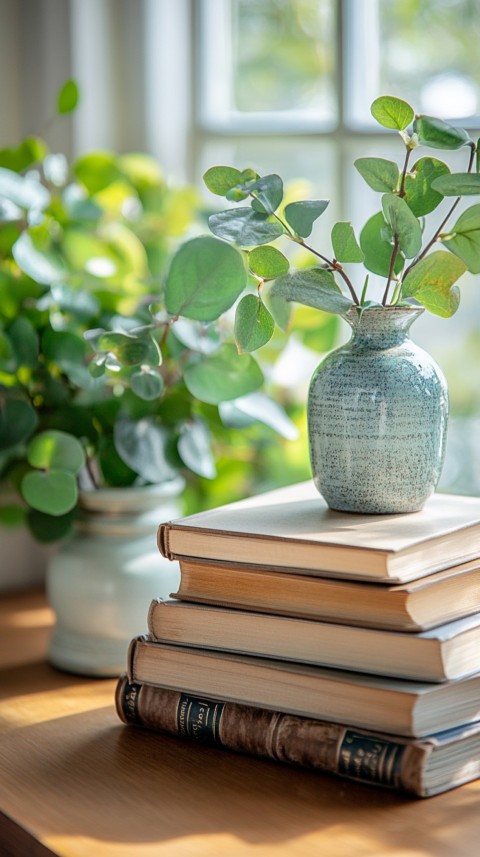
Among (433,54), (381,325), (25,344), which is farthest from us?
(433,54)

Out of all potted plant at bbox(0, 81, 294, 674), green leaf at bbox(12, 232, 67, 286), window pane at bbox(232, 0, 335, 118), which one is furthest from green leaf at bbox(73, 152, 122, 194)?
window pane at bbox(232, 0, 335, 118)

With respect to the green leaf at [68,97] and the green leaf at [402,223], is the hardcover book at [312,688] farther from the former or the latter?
the green leaf at [68,97]

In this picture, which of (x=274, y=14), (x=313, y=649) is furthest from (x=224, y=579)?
(x=274, y=14)

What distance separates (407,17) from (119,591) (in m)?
0.72

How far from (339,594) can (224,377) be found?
314 mm

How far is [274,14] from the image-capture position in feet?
4.46

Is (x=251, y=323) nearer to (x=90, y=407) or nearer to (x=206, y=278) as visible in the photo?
(x=206, y=278)

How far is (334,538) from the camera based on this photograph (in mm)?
797

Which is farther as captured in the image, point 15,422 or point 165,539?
point 15,422

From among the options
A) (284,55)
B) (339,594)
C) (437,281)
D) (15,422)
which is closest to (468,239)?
(437,281)

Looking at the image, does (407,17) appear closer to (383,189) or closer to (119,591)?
(383,189)

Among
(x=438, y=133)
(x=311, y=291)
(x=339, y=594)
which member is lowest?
(x=339, y=594)

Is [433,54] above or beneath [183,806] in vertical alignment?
above

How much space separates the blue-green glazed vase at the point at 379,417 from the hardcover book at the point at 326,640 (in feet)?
0.39
